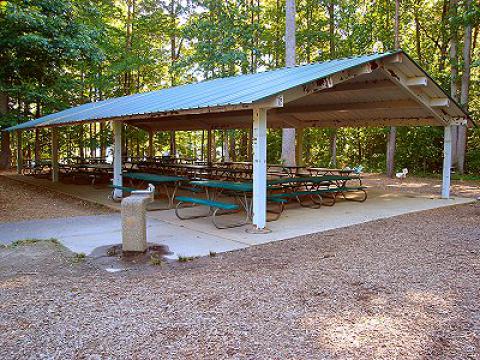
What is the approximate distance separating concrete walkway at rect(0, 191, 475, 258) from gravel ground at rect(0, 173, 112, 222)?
0.67 metres

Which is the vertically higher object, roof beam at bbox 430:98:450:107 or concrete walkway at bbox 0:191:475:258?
roof beam at bbox 430:98:450:107

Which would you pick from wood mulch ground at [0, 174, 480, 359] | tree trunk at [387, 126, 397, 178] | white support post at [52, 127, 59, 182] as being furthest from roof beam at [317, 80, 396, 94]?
white support post at [52, 127, 59, 182]

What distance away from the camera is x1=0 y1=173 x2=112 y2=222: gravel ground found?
790cm

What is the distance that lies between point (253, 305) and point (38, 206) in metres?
7.25

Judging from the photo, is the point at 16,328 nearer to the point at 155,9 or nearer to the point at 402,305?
the point at 402,305

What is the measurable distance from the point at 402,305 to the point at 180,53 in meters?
24.2

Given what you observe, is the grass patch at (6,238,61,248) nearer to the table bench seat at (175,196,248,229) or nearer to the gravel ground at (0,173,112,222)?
the gravel ground at (0,173,112,222)

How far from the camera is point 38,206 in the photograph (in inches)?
355

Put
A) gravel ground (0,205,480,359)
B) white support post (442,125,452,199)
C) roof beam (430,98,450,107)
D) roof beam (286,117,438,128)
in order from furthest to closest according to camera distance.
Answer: roof beam (286,117,438,128) < white support post (442,125,452,199) < roof beam (430,98,450,107) < gravel ground (0,205,480,359)

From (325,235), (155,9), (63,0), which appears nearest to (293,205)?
(325,235)

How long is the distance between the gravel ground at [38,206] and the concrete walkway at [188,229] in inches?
26.4

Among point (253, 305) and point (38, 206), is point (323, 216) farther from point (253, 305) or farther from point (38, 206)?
point (38, 206)

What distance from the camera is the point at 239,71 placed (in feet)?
65.9

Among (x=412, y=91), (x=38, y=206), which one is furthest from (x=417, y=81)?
(x=38, y=206)
